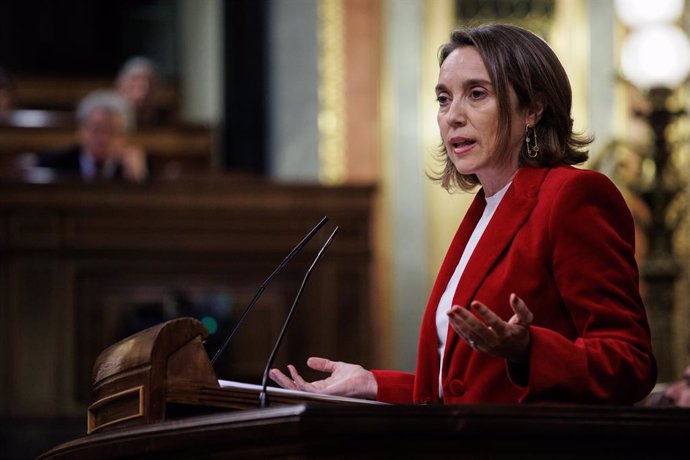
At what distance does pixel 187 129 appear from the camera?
1007cm

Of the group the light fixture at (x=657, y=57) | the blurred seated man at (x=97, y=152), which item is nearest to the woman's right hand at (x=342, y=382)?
the light fixture at (x=657, y=57)

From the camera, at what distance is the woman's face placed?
2.48m

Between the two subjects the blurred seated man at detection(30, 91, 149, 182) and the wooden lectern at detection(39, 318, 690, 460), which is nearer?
the wooden lectern at detection(39, 318, 690, 460)

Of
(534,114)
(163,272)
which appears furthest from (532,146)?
(163,272)

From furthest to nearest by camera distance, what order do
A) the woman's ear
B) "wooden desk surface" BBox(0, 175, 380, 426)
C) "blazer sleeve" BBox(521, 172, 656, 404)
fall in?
"wooden desk surface" BBox(0, 175, 380, 426)
the woman's ear
"blazer sleeve" BBox(521, 172, 656, 404)

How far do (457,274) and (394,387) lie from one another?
0.24m

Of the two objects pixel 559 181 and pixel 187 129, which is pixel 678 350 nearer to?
pixel 187 129

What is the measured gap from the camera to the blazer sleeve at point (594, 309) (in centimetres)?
213

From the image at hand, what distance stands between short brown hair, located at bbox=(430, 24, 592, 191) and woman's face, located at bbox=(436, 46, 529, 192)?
0.05 feet

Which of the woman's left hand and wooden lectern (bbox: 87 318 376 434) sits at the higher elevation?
the woman's left hand

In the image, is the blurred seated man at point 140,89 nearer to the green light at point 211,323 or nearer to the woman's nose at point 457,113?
the green light at point 211,323

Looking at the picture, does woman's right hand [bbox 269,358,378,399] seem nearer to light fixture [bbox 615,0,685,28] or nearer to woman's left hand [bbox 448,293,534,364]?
woman's left hand [bbox 448,293,534,364]

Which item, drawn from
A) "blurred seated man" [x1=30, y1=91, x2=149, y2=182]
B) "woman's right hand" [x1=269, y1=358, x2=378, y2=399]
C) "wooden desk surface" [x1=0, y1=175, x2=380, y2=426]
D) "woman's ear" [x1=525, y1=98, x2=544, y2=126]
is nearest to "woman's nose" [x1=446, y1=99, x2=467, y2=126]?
"woman's ear" [x1=525, y1=98, x2=544, y2=126]

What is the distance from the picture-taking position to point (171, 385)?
7.39 feet
